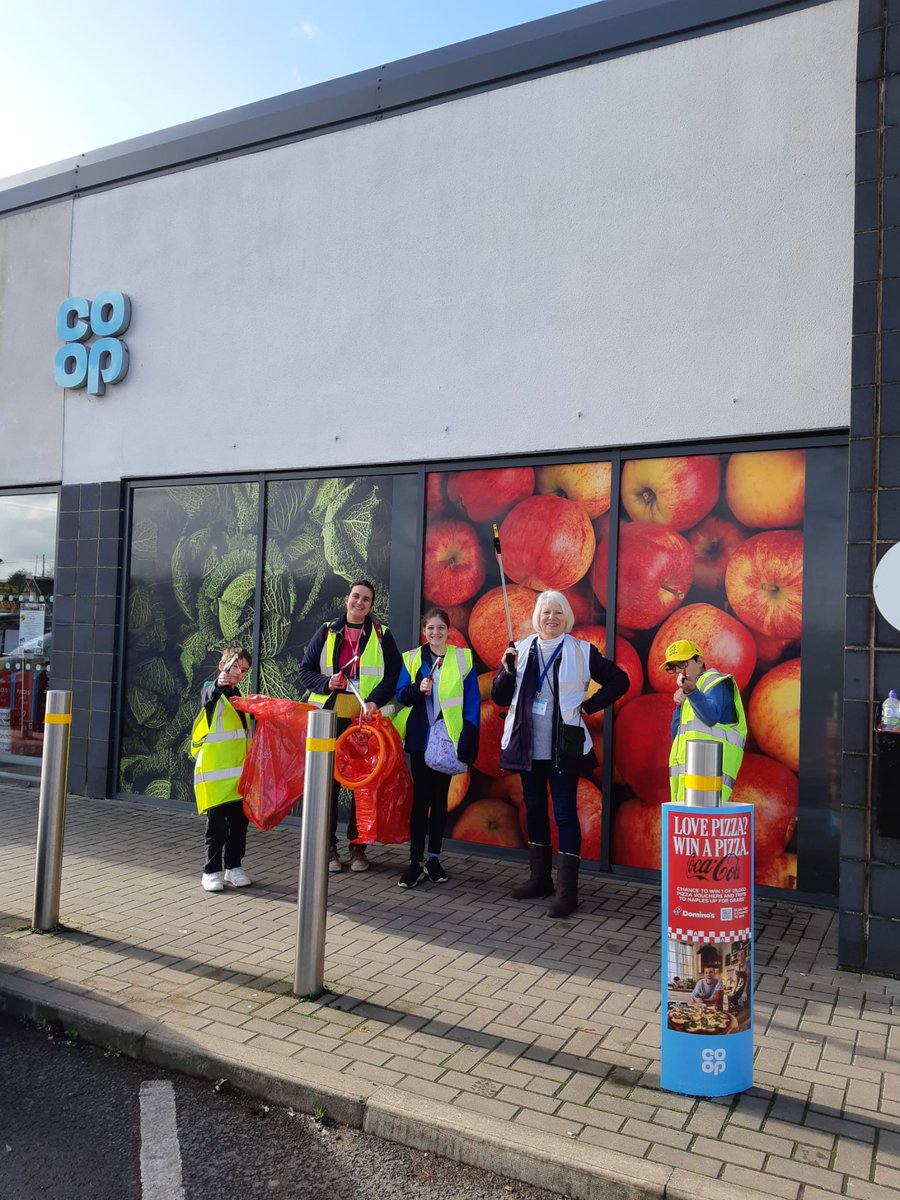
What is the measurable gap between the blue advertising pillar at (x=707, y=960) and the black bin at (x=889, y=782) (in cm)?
158

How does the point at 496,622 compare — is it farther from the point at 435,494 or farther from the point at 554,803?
the point at 554,803

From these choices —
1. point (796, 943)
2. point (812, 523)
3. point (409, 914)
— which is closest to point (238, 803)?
point (409, 914)

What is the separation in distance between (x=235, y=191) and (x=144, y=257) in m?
1.14

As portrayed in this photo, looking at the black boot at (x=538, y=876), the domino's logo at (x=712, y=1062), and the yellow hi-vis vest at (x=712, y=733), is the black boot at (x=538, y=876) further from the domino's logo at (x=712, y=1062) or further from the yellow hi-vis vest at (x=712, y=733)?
the domino's logo at (x=712, y=1062)

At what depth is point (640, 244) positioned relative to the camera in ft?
22.0

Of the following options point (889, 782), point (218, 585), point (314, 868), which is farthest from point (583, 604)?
point (218, 585)

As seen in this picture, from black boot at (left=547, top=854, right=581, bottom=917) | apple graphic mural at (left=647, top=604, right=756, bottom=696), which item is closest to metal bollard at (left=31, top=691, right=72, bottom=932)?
black boot at (left=547, top=854, right=581, bottom=917)

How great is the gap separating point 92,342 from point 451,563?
14.6ft

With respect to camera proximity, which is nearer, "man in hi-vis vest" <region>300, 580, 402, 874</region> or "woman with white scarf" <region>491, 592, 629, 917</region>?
"woman with white scarf" <region>491, 592, 629, 917</region>

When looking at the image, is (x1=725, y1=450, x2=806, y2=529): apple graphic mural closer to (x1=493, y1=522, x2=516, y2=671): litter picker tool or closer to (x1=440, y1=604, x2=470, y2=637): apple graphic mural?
(x1=493, y1=522, x2=516, y2=671): litter picker tool

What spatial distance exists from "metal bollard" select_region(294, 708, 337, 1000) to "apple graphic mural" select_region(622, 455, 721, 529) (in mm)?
3175

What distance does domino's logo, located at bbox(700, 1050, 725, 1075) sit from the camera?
3.52 meters

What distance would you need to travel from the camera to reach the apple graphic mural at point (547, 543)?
275 inches

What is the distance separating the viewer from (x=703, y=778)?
3600 mm
